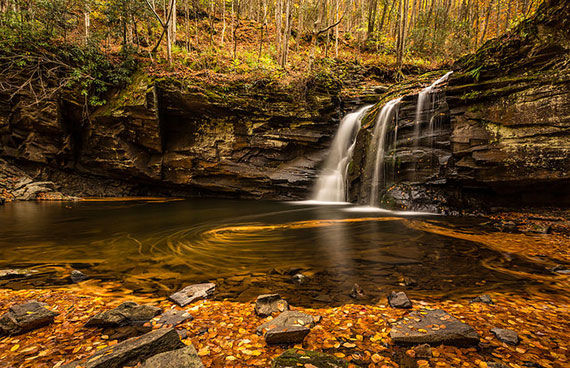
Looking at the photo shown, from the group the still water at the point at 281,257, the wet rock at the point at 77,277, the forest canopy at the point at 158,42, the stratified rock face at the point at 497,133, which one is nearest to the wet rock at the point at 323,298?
the still water at the point at 281,257

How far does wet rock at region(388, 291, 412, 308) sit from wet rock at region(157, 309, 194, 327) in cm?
206

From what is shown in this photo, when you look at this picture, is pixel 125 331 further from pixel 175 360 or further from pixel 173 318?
pixel 175 360

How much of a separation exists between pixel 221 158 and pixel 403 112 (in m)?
9.85

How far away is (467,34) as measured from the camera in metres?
20.0

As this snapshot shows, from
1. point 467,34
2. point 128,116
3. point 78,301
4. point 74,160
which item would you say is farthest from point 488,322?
point 467,34

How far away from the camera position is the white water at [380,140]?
10.2 meters

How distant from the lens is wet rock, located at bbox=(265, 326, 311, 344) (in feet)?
5.88

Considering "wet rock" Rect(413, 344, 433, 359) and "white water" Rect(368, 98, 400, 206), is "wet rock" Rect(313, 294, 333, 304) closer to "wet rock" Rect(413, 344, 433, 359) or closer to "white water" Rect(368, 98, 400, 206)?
"wet rock" Rect(413, 344, 433, 359)

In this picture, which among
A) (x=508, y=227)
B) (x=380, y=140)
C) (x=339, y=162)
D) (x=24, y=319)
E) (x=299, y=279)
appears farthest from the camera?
(x=339, y=162)

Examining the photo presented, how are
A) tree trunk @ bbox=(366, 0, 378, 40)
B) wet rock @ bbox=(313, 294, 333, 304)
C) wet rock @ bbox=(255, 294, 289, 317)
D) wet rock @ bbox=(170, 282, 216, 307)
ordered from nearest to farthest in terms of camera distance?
wet rock @ bbox=(255, 294, 289, 317), wet rock @ bbox=(170, 282, 216, 307), wet rock @ bbox=(313, 294, 333, 304), tree trunk @ bbox=(366, 0, 378, 40)

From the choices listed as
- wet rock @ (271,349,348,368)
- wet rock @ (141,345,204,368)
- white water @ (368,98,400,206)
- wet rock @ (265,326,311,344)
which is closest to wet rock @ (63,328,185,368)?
wet rock @ (141,345,204,368)

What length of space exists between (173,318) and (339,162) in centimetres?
1243

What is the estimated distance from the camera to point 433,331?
189cm

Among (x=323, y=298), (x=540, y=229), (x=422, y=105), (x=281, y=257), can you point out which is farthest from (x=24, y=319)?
(x=422, y=105)
